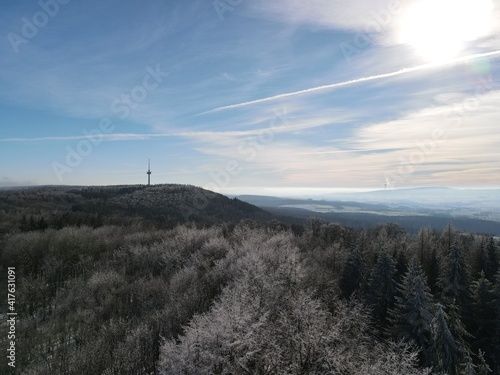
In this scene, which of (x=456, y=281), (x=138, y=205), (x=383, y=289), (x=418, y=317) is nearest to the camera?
(x=418, y=317)

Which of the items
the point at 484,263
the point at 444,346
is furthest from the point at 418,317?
the point at 484,263

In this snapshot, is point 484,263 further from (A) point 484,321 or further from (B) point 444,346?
(B) point 444,346

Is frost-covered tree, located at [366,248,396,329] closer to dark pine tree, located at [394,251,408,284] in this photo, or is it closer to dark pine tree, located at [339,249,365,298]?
dark pine tree, located at [394,251,408,284]

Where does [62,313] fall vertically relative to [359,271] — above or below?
below

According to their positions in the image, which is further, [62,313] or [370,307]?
[370,307]

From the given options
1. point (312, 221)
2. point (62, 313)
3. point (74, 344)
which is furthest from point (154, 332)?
point (312, 221)

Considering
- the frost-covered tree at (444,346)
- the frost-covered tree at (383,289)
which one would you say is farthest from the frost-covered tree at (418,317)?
the frost-covered tree at (383,289)

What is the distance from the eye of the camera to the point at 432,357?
25.8 metres

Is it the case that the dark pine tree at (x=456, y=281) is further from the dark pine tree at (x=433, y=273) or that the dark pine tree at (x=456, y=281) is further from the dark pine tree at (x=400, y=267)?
the dark pine tree at (x=433, y=273)

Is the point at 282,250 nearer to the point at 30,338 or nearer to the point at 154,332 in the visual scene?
the point at 154,332

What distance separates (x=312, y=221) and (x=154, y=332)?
95.0 meters

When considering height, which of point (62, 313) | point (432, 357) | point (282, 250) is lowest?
point (62, 313)

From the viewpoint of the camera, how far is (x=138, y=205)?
141 metres

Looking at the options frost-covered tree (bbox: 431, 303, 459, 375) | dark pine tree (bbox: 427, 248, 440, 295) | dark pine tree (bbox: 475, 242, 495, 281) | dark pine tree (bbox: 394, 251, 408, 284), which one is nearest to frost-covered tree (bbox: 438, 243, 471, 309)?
dark pine tree (bbox: 394, 251, 408, 284)
